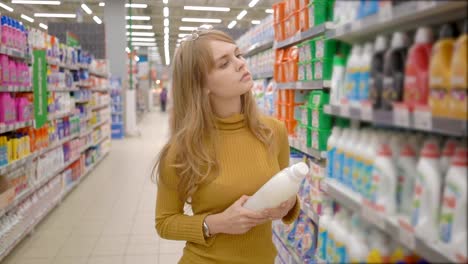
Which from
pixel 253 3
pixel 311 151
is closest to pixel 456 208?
pixel 311 151

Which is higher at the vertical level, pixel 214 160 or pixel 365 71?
pixel 365 71

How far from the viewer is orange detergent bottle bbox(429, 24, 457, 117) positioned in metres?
1.16

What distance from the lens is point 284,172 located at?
1.81m

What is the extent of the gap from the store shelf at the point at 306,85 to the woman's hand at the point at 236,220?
1.13m

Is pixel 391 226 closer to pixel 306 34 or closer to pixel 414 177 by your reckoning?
pixel 414 177

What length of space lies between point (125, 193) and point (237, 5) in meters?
10.9

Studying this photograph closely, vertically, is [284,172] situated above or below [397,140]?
below

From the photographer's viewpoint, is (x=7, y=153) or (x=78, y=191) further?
(x=78, y=191)

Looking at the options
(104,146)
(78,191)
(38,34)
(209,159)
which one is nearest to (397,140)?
(209,159)

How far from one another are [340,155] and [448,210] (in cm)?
56

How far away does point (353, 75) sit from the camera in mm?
1560

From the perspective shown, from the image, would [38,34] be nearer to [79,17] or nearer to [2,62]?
[2,62]

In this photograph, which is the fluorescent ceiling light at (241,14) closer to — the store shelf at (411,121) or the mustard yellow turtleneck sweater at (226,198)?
the mustard yellow turtleneck sweater at (226,198)

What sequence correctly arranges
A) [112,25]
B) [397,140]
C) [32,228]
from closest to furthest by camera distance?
[397,140], [32,228], [112,25]
